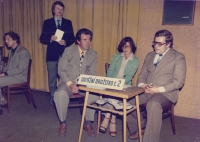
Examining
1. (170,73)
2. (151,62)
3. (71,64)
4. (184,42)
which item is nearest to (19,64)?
(71,64)

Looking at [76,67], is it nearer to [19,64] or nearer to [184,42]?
[19,64]

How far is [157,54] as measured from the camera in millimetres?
2934

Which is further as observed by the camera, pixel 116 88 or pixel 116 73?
pixel 116 73

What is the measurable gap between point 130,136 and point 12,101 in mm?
2510

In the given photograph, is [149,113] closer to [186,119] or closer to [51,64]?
[186,119]

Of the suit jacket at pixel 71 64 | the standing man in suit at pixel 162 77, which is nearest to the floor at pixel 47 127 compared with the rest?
the standing man in suit at pixel 162 77

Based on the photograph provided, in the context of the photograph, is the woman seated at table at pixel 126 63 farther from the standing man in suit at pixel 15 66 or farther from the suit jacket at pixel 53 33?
the standing man in suit at pixel 15 66

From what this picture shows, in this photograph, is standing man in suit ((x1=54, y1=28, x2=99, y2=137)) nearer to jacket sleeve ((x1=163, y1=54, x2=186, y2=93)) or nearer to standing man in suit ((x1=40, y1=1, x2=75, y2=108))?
standing man in suit ((x1=40, y1=1, x2=75, y2=108))

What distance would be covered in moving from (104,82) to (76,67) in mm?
936

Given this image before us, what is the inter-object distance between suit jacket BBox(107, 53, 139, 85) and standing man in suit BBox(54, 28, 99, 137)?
0.29 metres

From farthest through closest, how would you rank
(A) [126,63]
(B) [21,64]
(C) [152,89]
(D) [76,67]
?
(B) [21,64] → (A) [126,63] → (D) [76,67] → (C) [152,89]

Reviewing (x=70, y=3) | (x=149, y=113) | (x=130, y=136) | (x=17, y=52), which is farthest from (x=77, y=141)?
(x=70, y=3)

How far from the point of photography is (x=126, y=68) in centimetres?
318

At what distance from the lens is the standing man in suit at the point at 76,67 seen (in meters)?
2.89
